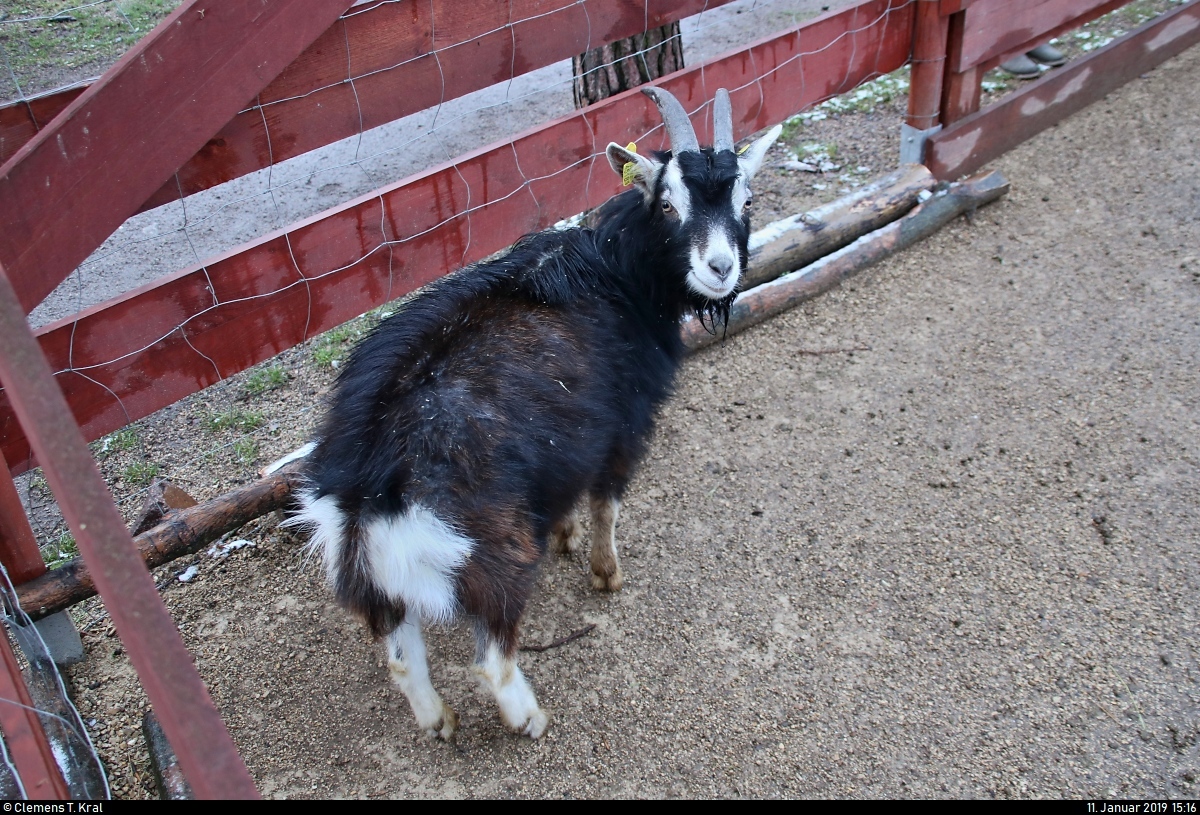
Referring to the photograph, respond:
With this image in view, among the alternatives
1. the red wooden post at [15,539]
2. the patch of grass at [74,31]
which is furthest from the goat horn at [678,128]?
the patch of grass at [74,31]

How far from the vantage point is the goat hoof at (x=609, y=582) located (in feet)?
11.8

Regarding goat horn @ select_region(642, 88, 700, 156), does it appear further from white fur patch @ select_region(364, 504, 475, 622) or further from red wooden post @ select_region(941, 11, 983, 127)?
red wooden post @ select_region(941, 11, 983, 127)

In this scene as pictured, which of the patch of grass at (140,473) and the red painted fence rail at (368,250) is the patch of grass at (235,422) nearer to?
the patch of grass at (140,473)

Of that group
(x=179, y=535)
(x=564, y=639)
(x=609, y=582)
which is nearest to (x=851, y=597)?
(x=609, y=582)

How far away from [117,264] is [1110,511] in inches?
245

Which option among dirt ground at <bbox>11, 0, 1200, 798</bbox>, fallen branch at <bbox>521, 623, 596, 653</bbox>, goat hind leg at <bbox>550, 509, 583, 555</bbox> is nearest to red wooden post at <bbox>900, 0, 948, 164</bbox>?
dirt ground at <bbox>11, 0, 1200, 798</bbox>

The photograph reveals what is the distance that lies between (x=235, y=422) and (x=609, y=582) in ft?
7.57

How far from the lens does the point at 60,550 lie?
3.78 m

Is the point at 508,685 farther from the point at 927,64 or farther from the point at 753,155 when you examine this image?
the point at 927,64

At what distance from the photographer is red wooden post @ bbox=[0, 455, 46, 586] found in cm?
299

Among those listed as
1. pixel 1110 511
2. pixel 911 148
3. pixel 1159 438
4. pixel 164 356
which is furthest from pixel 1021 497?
pixel 164 356

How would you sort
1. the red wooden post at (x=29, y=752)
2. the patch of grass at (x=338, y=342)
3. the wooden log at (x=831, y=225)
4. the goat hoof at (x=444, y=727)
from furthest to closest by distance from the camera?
the wooden log at (x=831, y=225) < the patch of grass at (x=338, y=342) < the goat hoof at (x=444, y=727) < the red wooden post at (x=29, y=752)

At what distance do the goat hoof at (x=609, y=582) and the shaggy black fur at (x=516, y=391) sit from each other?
36cm

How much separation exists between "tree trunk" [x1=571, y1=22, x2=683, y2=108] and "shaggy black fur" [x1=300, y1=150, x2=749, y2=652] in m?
1.78
